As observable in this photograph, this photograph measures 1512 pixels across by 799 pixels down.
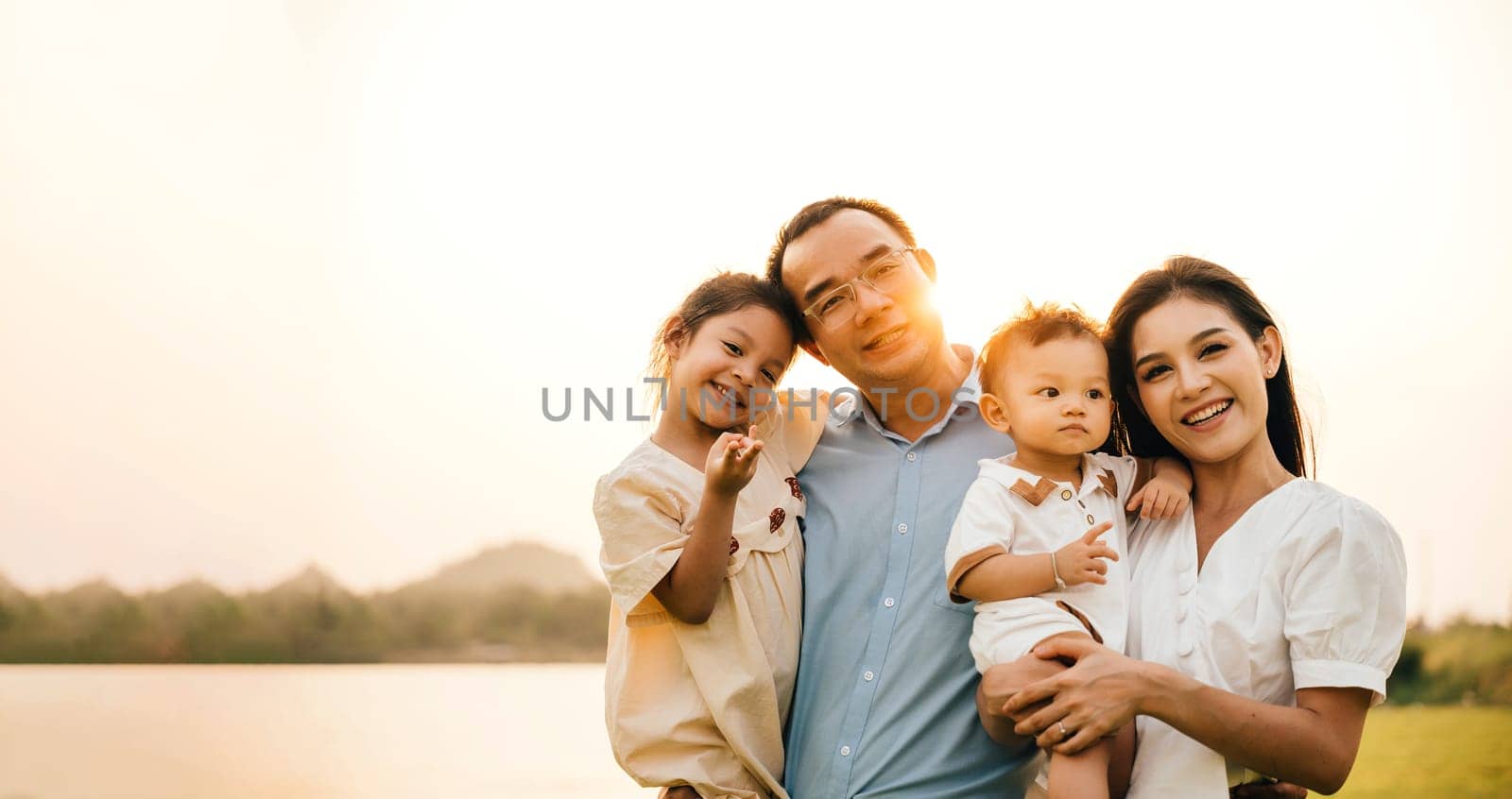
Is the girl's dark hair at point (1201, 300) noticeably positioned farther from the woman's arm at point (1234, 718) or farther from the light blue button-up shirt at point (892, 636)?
the woman's arm at point (1234, 718)

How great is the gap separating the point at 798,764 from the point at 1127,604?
0.81 metres

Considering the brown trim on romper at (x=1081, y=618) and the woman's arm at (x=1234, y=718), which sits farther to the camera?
the brown trim on romper at (x=1081, y=618)

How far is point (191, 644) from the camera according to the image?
294 inches

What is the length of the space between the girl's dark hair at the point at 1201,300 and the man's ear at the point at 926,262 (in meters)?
0.57

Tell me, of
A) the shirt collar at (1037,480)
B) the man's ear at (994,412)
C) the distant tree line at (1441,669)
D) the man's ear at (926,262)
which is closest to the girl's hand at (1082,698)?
the shirt collar at (1037,480)

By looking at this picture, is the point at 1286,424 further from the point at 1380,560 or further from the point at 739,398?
the point at 739,398

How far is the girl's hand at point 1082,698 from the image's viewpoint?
1.88 meters

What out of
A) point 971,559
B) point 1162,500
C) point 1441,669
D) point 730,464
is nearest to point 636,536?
point 730,464

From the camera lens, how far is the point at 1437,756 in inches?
476

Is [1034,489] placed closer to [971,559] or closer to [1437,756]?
[971,559]

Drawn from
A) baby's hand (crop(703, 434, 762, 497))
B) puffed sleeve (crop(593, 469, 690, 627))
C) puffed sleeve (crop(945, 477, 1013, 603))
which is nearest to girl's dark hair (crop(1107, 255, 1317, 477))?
puffed sleeve (crop(945, 477, 1013, 603))

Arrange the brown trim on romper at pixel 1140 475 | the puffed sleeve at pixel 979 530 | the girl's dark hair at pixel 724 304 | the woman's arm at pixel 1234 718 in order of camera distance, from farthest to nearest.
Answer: the girl's dark hair at pixel 724 304, the brown trim on romper at pixel 1140 475, the puffed sleeve at pixel 979 530, the woman's arm at pixel 1234 718

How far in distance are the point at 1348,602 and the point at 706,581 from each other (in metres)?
1.21

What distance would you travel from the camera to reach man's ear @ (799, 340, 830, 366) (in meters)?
2.74
